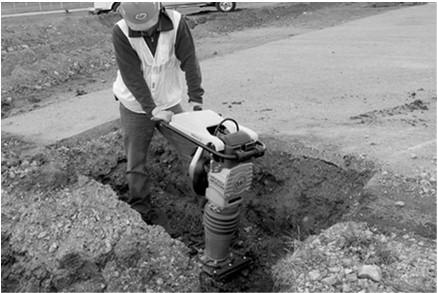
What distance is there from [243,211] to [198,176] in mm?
1192

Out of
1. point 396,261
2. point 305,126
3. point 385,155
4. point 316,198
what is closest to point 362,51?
point 305,126

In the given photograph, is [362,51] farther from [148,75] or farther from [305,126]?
[148,75]

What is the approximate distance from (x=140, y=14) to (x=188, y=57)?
20.7 inches

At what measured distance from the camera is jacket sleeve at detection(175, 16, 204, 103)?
11.3 feet

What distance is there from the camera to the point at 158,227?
3736mm

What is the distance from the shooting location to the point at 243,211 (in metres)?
4.11

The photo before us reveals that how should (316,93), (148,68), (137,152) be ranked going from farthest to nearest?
1. (316,93)
2. (137,152)
3. (148,68)

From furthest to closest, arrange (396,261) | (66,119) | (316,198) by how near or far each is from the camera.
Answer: (66,119) → (316,198) → (396,261)

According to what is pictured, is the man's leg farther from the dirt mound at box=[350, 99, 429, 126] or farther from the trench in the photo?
the dirt mound at box=[350, 99, 429, 126]

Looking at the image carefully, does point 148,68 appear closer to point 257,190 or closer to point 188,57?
point 188,57

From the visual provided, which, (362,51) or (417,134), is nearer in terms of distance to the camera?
(417,134)

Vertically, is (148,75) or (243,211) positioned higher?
(148,75)

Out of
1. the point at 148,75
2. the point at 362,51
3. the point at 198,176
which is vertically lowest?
the point at 362,51

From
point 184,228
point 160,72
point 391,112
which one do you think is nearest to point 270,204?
point 184,228
